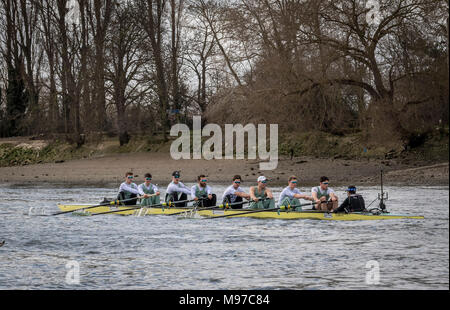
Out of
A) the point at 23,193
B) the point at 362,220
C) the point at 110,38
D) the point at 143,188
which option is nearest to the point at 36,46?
the point at 110,38

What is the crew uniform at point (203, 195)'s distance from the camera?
2255 centimetres

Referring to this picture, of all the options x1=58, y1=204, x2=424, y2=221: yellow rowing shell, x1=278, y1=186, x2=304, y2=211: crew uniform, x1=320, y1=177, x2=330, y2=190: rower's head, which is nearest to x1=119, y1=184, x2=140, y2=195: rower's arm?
x1=58, y1=204, x2=424, y2=221: yellow rowing shell

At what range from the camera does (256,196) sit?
21.8 m

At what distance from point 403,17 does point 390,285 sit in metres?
22.2

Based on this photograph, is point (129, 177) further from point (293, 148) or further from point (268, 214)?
point (293, 148)

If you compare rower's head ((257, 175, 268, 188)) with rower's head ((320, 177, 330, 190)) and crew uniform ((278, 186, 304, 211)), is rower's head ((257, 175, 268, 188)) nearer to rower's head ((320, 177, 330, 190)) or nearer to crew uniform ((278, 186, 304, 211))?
crew uniform ((278, 186, 304, 211))

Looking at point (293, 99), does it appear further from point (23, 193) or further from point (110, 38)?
point (110, 38)

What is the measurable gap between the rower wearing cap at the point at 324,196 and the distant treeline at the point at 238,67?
4.08 m

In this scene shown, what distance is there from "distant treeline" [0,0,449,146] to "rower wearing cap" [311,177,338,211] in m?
4.08

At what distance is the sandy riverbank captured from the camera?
32062mm

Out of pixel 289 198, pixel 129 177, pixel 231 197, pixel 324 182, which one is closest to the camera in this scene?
pixel 324 182

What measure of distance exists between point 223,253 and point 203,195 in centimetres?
674

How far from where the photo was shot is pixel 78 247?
17719mm

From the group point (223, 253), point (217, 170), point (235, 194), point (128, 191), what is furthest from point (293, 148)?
point (223, 253)
